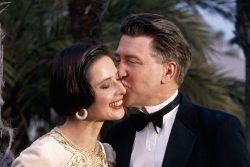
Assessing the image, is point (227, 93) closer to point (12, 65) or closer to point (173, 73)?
point (12, 65)

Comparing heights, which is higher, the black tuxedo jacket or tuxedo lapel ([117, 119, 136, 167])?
the black tuxedo jacket

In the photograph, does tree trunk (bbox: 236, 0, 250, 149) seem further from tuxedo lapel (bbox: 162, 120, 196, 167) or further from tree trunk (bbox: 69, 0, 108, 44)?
tuxedo lapel (bbox: 162, 120, 196, 167)

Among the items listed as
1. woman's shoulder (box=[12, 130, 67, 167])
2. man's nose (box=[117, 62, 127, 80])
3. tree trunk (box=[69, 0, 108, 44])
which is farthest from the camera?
tree trunk (box=[69, 0, 108, 44])

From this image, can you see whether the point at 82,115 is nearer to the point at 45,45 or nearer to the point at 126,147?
the point at 126,147

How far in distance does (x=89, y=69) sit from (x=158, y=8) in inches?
163

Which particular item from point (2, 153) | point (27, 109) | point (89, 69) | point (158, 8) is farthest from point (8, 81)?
point (89, 69)

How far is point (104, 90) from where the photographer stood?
264cm

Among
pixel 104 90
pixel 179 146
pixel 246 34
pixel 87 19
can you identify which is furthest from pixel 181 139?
pixel 87 19

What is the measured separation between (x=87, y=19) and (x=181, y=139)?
2.80 meters

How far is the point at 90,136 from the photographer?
8.93 feet

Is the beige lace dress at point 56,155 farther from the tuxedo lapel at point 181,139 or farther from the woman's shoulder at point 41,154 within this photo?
the tuxedo lapel at point 181,139

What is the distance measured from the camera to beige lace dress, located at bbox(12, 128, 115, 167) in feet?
8.33

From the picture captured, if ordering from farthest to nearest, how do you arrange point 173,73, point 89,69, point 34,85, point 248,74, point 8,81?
point 34,85 < point 8,81 < point 248,74 < point 173,73 < point 89,69

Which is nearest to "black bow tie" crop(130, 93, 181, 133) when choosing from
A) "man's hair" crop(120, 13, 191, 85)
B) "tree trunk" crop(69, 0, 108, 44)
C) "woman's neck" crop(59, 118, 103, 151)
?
"man's hair" crop(120, 13, 191, 85)
